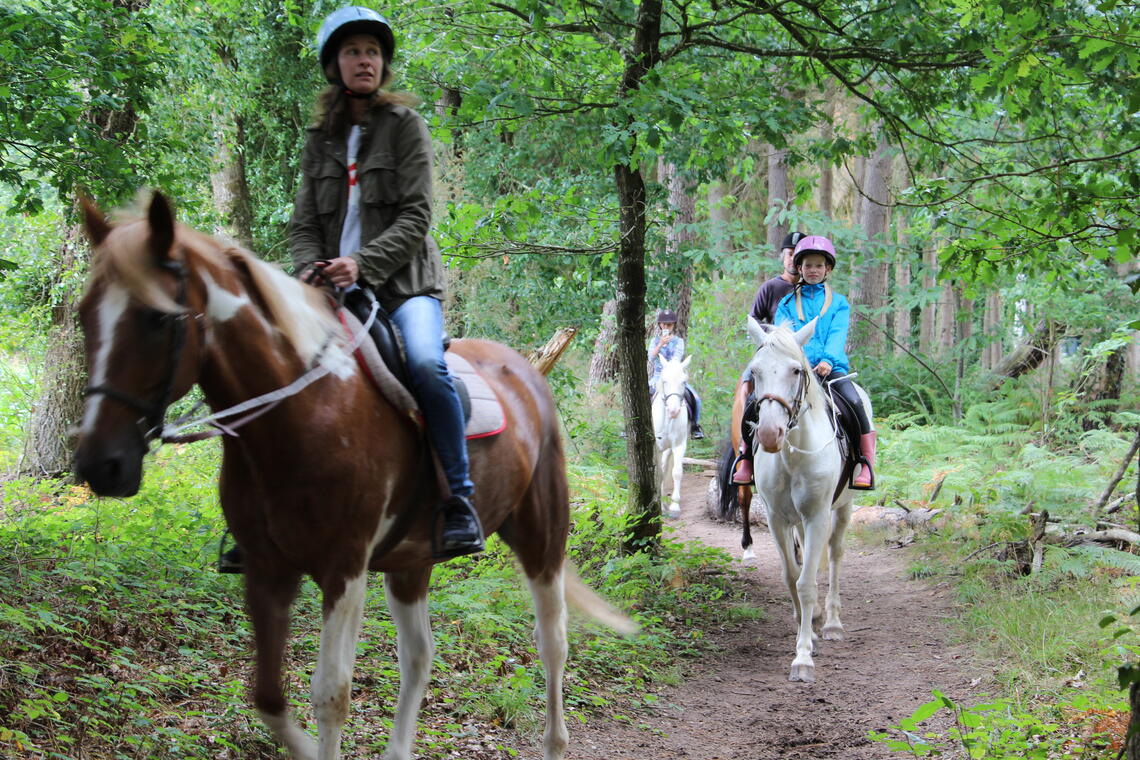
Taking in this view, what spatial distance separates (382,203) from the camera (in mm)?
4164

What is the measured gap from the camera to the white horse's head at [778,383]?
284 inches

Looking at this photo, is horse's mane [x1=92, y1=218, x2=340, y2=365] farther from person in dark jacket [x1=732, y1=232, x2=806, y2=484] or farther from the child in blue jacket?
the child in blue jacket

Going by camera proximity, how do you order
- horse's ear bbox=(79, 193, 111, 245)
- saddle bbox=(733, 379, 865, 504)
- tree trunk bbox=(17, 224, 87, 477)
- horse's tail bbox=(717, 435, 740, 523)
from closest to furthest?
1. horse's ear bbox=(79, 193, 111, 245)
2. saddle bbox=(733, 379, 865, 504)
3. horse's tail bbox=(717, 435, 740, 523)
4. tree trunk bbox=(17, 224, 87, 477)

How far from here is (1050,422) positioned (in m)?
15.4

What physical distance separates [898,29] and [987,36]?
67 cm

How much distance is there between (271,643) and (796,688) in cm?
485

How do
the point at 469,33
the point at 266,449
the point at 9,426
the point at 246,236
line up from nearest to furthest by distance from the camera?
the point at 266,449 → the point at 469,33 → the point at 9,426 → the point at 246,236

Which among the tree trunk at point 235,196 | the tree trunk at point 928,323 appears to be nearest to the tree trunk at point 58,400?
the tree trunk at point 235,196

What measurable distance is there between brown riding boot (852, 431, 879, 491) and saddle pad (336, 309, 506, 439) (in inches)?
198

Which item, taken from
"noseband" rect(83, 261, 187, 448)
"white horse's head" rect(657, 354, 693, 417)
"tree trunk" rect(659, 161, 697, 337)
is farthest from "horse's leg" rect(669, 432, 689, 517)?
"noseband" rect(83, 261, 187, 448)

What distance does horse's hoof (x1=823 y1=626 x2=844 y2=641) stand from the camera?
8.64 meters

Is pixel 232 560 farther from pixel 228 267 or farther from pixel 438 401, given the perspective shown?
pixel 228 267

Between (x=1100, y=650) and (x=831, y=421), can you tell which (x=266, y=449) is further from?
(x=831, y=421)

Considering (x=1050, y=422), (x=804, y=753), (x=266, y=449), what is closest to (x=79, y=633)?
(x=266, y=449)
